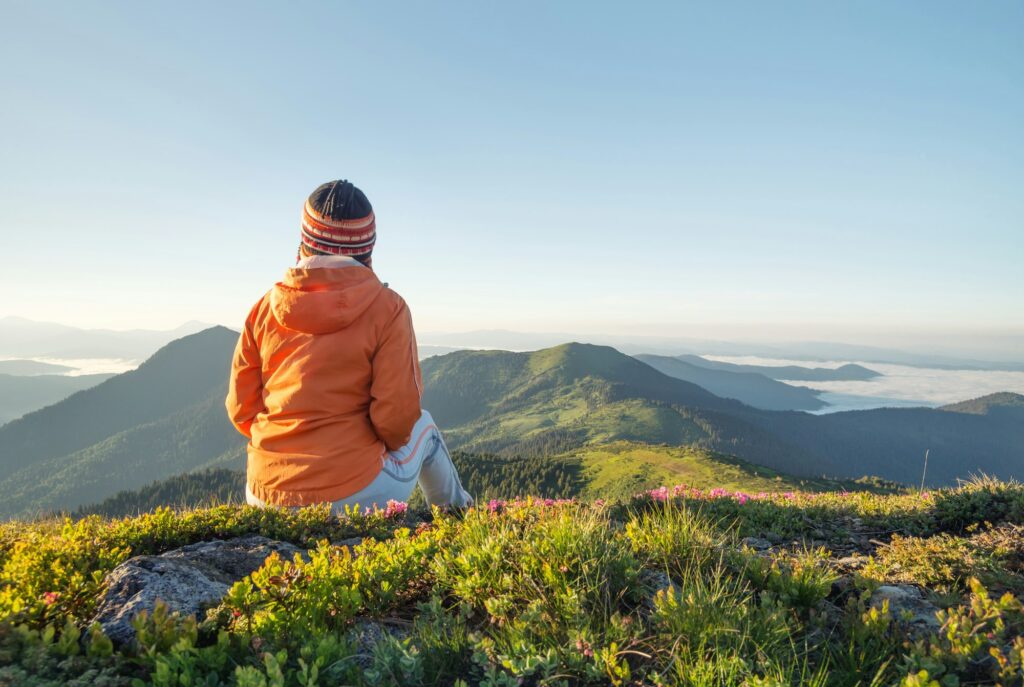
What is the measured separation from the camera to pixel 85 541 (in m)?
3.96

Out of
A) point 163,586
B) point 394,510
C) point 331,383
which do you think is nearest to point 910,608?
point 394,510

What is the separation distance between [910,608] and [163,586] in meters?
4.80

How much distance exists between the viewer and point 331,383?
18.7ft

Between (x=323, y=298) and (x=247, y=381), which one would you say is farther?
(x=247, y=381)

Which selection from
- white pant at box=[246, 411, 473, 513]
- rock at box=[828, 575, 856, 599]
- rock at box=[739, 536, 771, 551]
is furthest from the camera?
white pant at box=[246, 411, 473, 513]

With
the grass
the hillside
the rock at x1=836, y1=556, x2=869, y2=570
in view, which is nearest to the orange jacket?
the grass

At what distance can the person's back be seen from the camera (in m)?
5.64

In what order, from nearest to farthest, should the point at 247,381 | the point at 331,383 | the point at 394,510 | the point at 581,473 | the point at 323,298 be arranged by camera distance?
the point at 323,298 < the point at 331,383 < the point at 394,510 < the point at 247,381 < the point at 581,473

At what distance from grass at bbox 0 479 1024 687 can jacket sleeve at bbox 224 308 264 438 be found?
2.00 m

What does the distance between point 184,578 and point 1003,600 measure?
491 centimetres

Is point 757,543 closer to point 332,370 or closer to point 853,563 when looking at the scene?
point 853,563

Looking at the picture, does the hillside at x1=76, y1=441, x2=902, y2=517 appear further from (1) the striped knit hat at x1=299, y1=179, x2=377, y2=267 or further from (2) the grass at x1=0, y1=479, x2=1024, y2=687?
(2) the grass at x1=0, y1=479, x2=1024, y2=687

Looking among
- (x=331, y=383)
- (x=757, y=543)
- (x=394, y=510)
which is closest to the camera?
(x=331, y=383)

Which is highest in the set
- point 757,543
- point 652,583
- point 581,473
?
point 652,583
